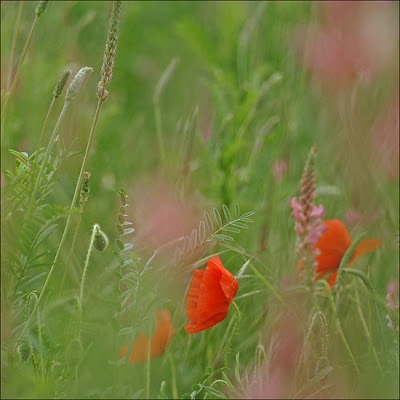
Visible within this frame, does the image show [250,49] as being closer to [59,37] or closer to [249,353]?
[59,37]

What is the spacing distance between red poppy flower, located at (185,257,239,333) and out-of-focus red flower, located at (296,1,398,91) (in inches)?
19.0

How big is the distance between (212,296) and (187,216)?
0.97 ft

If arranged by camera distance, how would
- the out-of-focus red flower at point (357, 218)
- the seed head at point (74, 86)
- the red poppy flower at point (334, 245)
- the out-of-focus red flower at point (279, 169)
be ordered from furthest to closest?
1. the out-of-focus red flower at point (279, 169)
2. the out-of-focus red flower at point (357, 218)
3. the red poppy flower at point (334, 245)
4. the seed head at point (74, 86)

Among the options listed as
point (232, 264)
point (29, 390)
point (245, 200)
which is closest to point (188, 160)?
point (245, 200)

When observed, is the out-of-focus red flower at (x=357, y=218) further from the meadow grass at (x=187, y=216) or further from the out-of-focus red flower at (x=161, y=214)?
the out-of-focus red flower at (x=161, y=214)

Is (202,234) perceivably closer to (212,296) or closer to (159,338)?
(212,296)

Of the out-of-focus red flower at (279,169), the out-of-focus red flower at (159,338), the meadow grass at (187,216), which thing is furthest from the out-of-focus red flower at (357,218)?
the out-of-focus red flower at (159,338)

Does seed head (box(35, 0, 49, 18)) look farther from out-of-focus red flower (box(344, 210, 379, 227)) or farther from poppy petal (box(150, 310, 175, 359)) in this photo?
out-of-focus red flower (box(344, 210, 379, 227))

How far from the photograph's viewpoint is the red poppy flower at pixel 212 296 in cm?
47

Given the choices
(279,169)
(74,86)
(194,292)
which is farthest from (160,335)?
(279,169)

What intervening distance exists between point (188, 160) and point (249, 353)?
1.09 ft

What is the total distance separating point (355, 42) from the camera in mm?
940

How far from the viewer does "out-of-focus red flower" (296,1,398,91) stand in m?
0.89

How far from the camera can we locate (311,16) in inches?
44.6
